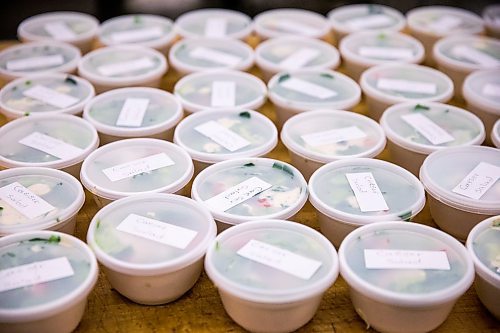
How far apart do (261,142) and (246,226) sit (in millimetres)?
456

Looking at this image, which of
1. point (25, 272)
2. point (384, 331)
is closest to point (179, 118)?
point (25, 272)

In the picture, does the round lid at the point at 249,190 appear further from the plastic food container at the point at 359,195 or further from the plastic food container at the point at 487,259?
the plastic food container at the point at 487,259

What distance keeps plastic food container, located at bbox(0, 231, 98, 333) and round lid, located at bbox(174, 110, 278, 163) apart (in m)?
0.53

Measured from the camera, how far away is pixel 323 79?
7.43 feet

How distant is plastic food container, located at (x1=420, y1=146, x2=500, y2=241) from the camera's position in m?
1.63

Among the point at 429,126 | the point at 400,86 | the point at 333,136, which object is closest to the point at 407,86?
the point at 400,86

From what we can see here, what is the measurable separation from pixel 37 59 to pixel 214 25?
0.79 metres

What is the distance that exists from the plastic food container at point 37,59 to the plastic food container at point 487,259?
159 centimetres

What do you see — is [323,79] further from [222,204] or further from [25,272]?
[25,272]

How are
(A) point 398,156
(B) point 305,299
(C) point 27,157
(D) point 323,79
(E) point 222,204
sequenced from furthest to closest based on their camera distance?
(D) point 323,79, (A) point 398,156, (C) point 27,157, (E) point 222,204, (B) point 305,299

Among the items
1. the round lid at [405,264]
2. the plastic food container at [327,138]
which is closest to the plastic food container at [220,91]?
the plastic food container at [327,138]

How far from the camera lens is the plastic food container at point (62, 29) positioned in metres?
2.49

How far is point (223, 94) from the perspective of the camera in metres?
2.14

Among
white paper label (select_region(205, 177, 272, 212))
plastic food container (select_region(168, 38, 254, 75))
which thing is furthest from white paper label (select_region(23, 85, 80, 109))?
white paper label (select_region(205, 177, 272, 212))
